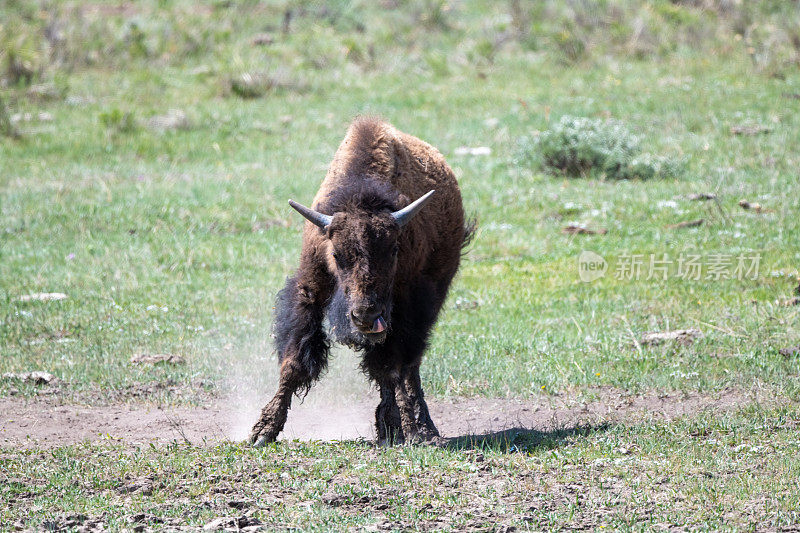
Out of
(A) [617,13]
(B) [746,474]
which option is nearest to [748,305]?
(B) [746,474]

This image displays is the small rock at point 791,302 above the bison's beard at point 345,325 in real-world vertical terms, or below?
below

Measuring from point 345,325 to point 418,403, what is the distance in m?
1.50

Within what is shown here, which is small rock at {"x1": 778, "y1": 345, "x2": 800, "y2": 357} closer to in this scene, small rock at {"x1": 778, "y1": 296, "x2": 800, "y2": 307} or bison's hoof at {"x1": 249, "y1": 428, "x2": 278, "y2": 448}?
small rock at {"x1": 778, "y1": 296, "x2": 800, "y2": 307}

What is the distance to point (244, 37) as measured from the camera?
22.5 m

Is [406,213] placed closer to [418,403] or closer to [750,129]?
[418,403]

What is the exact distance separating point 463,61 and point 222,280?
11.3m

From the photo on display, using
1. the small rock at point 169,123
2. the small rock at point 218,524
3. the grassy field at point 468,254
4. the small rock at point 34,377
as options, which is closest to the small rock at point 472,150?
the grassy field at point 468,254

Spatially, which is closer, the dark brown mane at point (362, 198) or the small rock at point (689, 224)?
the dark brown mane at point (362, 198)

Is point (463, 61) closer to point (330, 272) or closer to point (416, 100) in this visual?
point (416, 100)

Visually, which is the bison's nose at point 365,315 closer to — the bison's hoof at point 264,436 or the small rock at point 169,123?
the bison's hoof at point 264,436

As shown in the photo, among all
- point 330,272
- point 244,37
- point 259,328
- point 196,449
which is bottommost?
point 244,37

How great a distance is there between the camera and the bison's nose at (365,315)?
220 inches

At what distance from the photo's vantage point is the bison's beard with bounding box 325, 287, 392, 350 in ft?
19.1

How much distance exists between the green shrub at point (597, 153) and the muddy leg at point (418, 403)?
725cm
